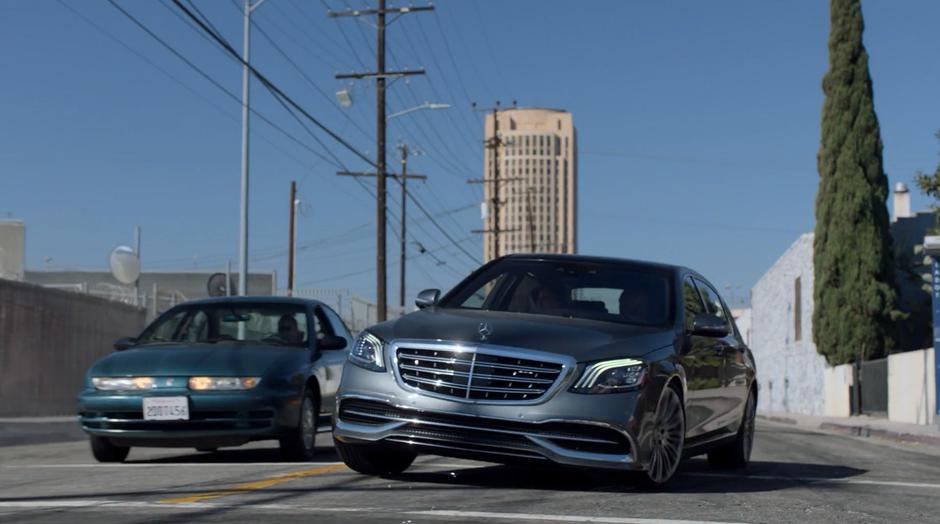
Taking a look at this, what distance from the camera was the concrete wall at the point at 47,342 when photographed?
2144 cm

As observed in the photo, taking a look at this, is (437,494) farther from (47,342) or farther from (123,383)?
(47,342)

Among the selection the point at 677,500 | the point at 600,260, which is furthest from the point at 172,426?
the point at 677,500

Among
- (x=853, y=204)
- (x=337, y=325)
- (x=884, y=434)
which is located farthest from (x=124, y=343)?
(x=853, y=204)

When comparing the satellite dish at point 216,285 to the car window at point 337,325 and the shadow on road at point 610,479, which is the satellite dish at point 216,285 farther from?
the shadow on road at point 610,479

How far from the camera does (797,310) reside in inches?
2055

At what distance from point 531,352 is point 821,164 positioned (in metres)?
33.8

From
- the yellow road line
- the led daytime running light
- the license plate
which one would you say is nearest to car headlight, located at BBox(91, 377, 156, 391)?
the license plate

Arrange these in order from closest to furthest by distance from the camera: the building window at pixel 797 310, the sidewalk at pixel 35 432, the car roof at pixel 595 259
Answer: the car roof at pixel 595 259 < the sidewalk at pixel 35 432 < the building window at pixel 797 310

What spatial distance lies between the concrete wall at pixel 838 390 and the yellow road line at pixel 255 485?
104 feet

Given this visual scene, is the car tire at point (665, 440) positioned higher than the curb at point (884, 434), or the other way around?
the car tire at point (665, 440)

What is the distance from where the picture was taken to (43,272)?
6488cm

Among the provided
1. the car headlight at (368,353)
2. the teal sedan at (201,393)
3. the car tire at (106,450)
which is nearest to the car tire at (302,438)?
the teal sedan at (201,393)

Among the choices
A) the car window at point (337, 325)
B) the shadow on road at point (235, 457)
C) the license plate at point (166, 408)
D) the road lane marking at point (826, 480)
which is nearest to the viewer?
the road lane marking at point (826, 480)

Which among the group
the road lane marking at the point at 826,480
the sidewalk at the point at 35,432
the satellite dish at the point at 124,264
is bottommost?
the sidewalk at the point at 35,432
